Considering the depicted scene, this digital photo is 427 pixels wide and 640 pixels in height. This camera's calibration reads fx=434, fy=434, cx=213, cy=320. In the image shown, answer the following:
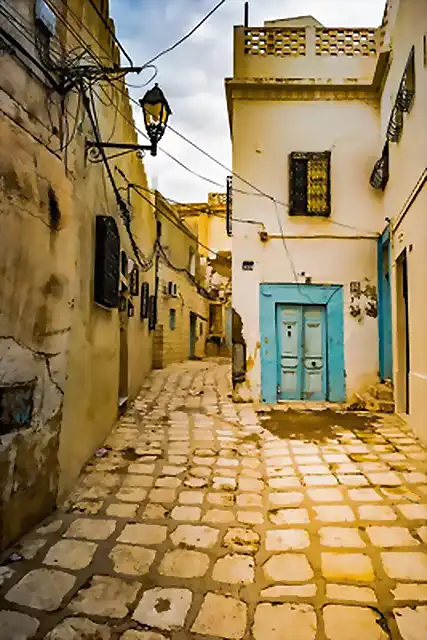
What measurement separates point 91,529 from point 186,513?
2.27 feet

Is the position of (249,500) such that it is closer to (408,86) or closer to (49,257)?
(49,257)

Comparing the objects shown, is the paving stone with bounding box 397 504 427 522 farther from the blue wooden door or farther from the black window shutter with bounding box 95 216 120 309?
the blue wooden door

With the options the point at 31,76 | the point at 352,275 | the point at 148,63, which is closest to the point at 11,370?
the point at 31,76

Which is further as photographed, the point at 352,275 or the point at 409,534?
the point at 352,275

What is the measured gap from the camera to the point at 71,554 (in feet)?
8.75

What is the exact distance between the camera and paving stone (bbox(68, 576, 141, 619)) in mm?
2146

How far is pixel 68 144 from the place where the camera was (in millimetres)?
3660

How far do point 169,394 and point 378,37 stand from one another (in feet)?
26.3

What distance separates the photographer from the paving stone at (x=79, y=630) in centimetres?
197

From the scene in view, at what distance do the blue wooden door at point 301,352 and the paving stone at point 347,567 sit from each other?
5629 mm

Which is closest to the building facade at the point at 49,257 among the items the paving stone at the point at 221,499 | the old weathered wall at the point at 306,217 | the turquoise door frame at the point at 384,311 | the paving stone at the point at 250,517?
the paving stone at the point at 221,499

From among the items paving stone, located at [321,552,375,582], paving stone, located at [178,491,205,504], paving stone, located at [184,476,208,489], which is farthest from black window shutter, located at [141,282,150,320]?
paving stone, located at [321,552,375,582]

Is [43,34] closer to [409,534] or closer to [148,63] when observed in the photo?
[148,63]

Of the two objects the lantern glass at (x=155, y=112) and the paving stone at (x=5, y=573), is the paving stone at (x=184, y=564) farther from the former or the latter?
the lantern glass at (x=155, y=112)
